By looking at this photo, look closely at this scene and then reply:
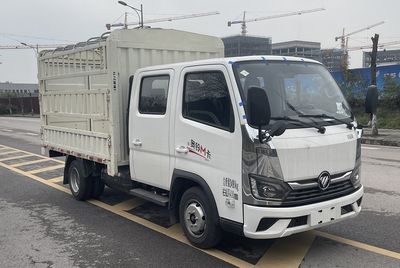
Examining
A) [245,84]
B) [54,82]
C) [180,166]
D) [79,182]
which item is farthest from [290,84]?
[54,82]

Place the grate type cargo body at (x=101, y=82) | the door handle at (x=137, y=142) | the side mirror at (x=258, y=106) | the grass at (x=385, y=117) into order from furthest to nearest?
the grass at (x=385, y=117) < the grate type cargo body at (x=101, y=82) < the door handle at (x=137, y=142) < the side mirror at (x=258, y=106)

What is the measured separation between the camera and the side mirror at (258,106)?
3.91 metres

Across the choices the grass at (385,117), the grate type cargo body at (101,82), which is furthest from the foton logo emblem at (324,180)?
the grass at (385,117)

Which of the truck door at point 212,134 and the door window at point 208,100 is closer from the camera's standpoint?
the truck door at point 212,134

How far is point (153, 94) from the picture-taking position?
5.44m

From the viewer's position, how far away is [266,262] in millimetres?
4535

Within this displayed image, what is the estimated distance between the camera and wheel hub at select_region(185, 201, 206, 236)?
15.7 ft

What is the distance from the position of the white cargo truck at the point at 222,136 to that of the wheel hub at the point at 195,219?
1 centimetres

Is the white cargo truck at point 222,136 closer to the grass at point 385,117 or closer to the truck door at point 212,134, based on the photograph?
the truck door at point 212,134

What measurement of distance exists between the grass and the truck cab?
16.1 m

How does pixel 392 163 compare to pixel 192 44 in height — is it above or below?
below

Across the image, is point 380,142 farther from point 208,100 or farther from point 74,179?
point 208,100

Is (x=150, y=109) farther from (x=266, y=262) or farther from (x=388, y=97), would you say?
(x=388, y=97)

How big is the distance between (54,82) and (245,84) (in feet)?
14.9
